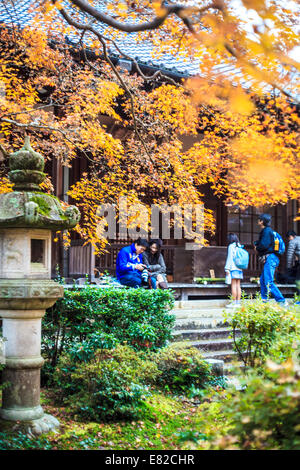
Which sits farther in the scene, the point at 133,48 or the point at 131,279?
the point at 133,48

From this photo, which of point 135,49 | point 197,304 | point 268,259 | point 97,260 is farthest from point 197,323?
point 135,49

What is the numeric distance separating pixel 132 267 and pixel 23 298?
4.24 metres

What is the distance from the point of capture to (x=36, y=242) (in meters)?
4.85

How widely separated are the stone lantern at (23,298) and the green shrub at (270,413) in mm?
2382

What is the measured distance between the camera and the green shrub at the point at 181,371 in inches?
242

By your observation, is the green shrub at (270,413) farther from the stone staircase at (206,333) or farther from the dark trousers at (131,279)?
the dark trousers at (131,279)

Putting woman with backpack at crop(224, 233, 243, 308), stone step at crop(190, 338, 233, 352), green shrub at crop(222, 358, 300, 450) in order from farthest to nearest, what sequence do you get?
1. woman with backpack at crop(224, 233, 243, 308)
2. stone step at crop(190, 338, 233, 352)
3. green shrub at crop(222, 358, 300, 450)

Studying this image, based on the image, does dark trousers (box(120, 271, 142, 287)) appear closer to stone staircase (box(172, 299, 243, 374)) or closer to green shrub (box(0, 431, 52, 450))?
stone staircase (box(172, 299, 243, 374))

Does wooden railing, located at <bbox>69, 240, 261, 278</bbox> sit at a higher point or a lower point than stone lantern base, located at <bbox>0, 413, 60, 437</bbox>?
higher

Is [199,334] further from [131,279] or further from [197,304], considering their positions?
[197,304]

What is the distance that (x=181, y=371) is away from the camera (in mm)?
6137

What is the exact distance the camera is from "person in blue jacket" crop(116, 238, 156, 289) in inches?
337

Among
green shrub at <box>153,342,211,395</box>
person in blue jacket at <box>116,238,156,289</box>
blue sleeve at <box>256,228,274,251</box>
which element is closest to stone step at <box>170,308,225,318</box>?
person in blue jacket at <box>116,238,156,289</box>
